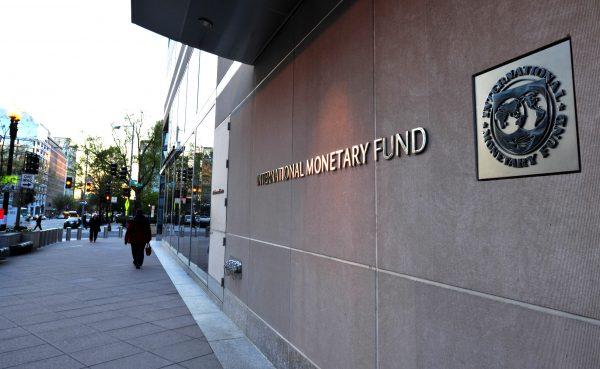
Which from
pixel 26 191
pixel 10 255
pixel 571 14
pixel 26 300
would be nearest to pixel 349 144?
pixel 571 14

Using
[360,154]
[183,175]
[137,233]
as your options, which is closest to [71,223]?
[183,175]

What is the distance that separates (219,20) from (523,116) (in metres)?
4.21

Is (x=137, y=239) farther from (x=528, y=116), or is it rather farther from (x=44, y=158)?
(x=44, y=158)

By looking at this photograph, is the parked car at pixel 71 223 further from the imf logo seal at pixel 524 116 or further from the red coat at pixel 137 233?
the imf logo seal at pixel 524 116

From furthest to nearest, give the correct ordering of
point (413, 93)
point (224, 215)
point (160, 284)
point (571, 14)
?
1. point (160, 284)
2. point (224, 215)
3. point (413, 93)
4. point (571, 14)

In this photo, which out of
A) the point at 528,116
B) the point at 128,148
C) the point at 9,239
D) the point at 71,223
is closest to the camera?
the point at 528,116

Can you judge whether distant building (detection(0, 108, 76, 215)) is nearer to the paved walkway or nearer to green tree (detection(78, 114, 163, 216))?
green tree (detection(78, 114, 163, 216))

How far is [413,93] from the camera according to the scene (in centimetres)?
266

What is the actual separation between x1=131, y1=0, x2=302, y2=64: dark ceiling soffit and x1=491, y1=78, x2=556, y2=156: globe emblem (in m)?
3.39

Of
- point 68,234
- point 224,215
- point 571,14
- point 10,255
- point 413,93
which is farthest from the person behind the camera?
point 68,234

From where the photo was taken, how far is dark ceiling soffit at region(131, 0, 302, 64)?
15.6 ft

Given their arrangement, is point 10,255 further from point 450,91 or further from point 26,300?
point 450,91

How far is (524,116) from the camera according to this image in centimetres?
188

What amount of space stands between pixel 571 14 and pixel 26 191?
2241 centimetres
